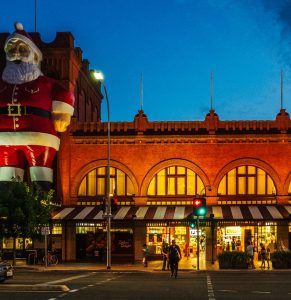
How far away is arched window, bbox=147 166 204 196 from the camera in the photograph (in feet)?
150

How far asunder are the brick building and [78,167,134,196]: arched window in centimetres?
7

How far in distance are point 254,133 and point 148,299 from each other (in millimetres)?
27040

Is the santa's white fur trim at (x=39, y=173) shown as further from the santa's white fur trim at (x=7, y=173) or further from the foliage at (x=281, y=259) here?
the foliage at (x=281, y=259)

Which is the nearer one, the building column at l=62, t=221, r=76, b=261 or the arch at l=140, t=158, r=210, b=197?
the building column at l=62, t=221, r=76, b=261

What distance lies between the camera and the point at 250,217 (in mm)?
42531

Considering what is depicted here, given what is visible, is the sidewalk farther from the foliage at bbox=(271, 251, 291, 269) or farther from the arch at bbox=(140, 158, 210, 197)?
the arch at bbox=(140, 158, 210, 197)

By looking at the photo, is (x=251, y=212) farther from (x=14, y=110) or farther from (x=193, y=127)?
(x=14, y=110)

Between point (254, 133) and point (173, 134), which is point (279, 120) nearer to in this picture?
point (254, 133)

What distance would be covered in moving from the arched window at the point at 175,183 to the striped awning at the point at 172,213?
1.09 metres

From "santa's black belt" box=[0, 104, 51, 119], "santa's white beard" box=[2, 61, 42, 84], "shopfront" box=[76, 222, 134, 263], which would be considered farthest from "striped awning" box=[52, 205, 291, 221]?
"santa's white beard" box=[2, 61, 42, 84]

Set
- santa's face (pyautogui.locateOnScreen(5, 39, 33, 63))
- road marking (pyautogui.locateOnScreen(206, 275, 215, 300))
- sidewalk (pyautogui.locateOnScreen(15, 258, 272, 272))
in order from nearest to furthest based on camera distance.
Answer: road marking (pyautogui.locateOnScreen(206, 275, 215, 300)) → sidewalk (pyautogui.locateOnScreen(15, 258, 272, 272)) → santa's face (pyautogui.locateOnScreen(5, 39, 33, 63))

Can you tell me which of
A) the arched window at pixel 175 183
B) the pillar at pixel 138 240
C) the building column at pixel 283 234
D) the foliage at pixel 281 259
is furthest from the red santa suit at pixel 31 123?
the building column at pixel 283 234

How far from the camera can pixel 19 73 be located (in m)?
41.1

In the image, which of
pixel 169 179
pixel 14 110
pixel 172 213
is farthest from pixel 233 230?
pixel 14 110
